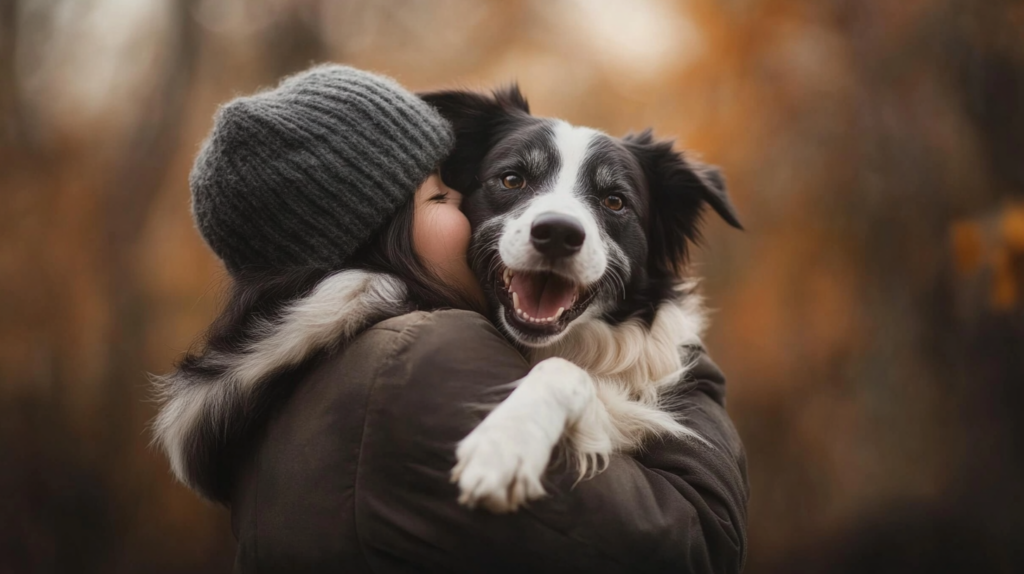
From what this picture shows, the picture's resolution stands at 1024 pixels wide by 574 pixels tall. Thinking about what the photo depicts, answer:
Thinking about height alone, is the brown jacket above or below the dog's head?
below

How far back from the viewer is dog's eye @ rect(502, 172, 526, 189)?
2125mm

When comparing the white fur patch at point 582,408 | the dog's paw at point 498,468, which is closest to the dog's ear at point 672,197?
the white fur patch at point 582,408

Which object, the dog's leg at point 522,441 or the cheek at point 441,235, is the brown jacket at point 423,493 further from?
the cheek at point 441,235

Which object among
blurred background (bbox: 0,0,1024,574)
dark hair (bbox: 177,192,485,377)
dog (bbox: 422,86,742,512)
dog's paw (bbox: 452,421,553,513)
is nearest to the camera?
dog's paw (bbox: 452,421,553,513)

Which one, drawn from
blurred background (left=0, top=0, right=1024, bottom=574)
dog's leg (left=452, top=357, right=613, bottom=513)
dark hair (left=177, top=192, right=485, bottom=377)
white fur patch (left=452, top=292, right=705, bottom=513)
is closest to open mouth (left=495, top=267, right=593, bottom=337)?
white fur patch (left=452, top=292, right=705, bottom=513)

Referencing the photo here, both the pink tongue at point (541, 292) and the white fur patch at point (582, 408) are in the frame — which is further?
the pink tongue at point (541, 292)

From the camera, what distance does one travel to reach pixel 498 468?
1.24m

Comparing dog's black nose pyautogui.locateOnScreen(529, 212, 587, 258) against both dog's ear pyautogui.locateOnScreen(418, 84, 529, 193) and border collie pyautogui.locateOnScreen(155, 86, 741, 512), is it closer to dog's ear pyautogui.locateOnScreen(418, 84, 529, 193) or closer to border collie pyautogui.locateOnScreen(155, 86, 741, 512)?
border collie pyautogui.locateOnScreen(155, 86, 741, 512)

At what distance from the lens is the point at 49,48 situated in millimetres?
4285

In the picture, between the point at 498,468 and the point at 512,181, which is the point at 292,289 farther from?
the point at 512,181

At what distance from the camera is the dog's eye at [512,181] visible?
212 centimetres

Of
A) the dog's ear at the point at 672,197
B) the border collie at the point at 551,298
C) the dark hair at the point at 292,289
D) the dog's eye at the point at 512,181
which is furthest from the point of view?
the dog's ear at the point at 672,197

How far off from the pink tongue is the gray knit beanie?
1.27 ft

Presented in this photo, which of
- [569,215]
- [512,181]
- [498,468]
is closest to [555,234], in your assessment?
[569,215]
